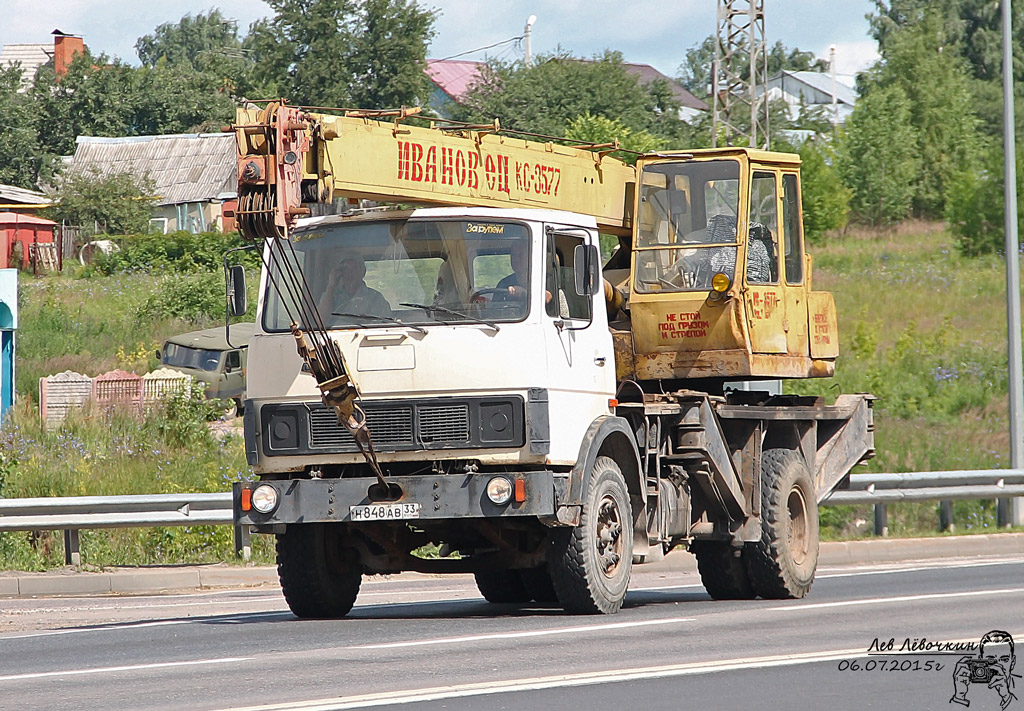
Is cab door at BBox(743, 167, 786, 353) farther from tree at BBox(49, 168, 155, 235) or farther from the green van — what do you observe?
tree at BBox(49, 168, 155, 235)

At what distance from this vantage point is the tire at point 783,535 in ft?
44.5

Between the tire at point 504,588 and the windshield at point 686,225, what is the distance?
8.93 feet

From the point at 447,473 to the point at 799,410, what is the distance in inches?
175

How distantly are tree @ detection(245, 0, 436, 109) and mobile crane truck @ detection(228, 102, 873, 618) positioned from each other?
64.2m

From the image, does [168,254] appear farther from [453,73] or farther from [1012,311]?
[453,73]

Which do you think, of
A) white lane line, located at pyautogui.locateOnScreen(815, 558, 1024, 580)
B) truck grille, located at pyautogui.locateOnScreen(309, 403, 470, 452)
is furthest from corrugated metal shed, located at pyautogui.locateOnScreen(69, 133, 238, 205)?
truck grille, located at pyautogui.locateOnScreen(309, 403, 470, 452)

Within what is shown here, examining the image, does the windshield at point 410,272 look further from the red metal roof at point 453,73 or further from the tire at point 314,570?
the red metal roof at point 453,73

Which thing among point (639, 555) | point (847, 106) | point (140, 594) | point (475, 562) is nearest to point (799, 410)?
point (639, 555)

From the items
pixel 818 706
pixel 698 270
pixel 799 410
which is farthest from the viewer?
pixel 799 410

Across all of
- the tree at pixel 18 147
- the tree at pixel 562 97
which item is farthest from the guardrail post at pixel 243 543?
the tree at pixel 18 147

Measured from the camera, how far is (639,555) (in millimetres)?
12000

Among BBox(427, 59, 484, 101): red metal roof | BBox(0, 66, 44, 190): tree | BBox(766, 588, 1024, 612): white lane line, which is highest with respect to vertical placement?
BBox(427, 59, 484, 101): red metal roof

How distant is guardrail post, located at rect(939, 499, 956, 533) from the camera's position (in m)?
22.0

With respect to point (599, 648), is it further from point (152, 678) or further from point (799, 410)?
point (799, 410)
